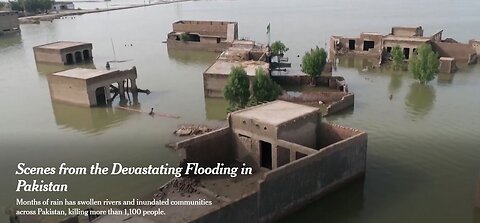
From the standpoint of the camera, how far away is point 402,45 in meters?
40.6

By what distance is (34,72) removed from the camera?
41344 mm

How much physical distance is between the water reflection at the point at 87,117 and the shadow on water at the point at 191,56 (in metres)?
16.9

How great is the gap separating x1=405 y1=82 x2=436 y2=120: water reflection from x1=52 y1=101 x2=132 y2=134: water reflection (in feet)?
58.5

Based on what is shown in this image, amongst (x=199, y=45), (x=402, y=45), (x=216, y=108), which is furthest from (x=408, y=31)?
(x=216, y=108)

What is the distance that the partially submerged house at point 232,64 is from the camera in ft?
98.9

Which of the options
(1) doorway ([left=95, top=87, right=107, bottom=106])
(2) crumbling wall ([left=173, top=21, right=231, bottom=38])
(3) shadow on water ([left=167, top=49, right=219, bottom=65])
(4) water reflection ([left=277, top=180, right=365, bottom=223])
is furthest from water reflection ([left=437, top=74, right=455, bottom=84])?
(2) crumbling wall ([left=173, top=21, right=231, bottom=38])

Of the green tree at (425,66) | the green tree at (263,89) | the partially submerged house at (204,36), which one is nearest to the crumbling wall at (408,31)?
the green tree at (425,66)

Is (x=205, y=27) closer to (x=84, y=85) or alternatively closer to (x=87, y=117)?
(x=84, y=85)

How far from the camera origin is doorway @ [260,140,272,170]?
1856 cm

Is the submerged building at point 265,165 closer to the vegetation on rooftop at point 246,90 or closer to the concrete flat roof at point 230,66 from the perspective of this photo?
the vegetation on rooftop at point 246,90

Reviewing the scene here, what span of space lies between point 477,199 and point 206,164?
34.1 ft

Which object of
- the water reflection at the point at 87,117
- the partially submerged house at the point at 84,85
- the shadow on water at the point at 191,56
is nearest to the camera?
the water reflection at the point at 87,117

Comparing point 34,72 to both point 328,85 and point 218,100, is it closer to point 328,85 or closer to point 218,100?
point 218,100

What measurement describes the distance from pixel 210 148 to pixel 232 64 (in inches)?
631
